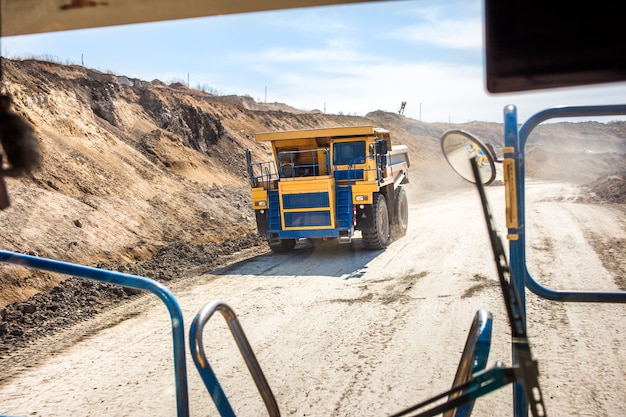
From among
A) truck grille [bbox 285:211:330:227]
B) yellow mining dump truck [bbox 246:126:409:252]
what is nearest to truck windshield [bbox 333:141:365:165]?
yellow mining dump truck [bbox 246:126:409:252]

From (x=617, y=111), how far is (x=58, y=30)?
274 cm

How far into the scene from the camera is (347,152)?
40.4ft

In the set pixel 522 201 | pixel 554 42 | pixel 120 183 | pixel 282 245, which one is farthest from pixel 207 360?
pixel 120 183

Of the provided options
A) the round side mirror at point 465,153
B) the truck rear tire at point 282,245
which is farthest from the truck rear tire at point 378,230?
the round side mirror at point 465,153

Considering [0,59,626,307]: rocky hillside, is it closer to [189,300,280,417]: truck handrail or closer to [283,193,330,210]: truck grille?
[283,193,330,210]: truck grille

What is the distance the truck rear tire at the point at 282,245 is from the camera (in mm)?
12257

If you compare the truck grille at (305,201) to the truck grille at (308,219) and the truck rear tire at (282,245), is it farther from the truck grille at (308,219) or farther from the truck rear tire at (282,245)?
the truck rear tire at (282,245)

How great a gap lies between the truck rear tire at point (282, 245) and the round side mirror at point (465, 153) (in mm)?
10070

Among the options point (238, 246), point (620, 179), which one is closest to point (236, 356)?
point (238, 246)

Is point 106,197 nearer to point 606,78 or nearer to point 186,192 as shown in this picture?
point 186,192

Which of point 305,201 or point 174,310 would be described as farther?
point 305,201

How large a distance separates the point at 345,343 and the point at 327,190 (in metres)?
5.69

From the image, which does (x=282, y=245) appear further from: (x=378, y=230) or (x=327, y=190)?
(x=378, y=230)

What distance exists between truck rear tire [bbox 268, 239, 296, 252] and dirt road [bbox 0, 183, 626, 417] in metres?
1.53
